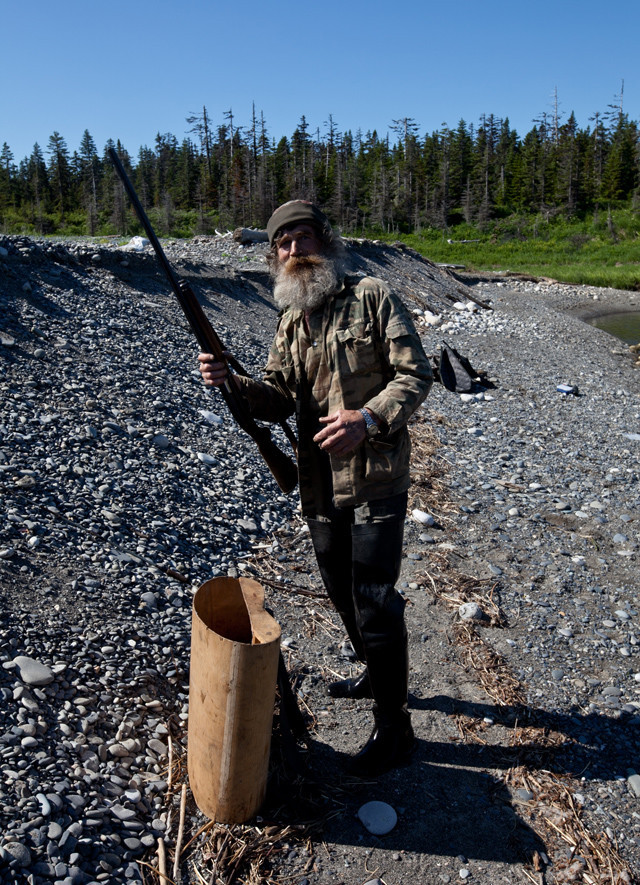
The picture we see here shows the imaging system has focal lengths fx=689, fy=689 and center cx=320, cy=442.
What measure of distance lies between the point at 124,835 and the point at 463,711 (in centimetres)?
181

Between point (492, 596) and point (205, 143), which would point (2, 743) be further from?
point (205, 143)

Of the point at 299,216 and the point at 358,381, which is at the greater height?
the point at 299,216

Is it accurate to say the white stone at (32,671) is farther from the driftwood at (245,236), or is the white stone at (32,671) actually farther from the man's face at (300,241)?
the driftwood at (245,236)

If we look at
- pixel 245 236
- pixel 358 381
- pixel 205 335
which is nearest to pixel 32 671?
pixel 205 335

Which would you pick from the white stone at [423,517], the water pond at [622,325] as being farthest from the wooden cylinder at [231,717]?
the water pond at [622,325]

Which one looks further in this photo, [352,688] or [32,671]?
[352,688]

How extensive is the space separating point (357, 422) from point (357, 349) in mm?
381

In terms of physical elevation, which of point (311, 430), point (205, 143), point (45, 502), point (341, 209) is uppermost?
point (205, 143)

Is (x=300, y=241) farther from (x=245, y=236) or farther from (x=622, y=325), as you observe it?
(x=622, y=325)

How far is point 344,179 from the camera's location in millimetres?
64625

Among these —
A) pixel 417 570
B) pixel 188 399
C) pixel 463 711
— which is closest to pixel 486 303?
pixel 188 399

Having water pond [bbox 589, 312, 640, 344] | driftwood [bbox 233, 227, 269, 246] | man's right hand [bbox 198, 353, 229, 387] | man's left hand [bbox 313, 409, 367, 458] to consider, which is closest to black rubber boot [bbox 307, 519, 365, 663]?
man's left hand [bbox 313, 409, 367, 458]

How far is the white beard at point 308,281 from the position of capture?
2.99 m

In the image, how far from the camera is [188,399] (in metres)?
7.66
